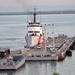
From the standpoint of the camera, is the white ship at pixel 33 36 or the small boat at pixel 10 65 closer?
the small boat at pixel 10 65

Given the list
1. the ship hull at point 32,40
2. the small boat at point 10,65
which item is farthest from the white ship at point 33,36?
the small boat at point 10,65

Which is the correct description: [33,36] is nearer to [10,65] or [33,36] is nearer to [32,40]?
[32,40]

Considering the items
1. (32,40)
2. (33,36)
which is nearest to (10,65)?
(32,40)

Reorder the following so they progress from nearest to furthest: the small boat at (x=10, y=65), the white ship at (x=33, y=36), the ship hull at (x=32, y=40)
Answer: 1. the small boat at (x=10, y=65)
2. the ship hull at (x=32, y=40)
3. the white ship at (x=33, y=36)

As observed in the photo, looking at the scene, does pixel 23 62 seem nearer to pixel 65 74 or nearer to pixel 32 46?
pixel 65 74

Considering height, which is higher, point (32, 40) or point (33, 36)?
point (33, 36)

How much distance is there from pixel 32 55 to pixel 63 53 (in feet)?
13.7

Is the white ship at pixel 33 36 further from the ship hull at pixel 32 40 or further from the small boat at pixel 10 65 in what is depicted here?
the small boat at pixel 10 65

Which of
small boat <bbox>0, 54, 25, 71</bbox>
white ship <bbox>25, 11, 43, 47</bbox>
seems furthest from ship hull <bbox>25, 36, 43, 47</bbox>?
small boat <bbox>0, 54, 25, 71</bbox>

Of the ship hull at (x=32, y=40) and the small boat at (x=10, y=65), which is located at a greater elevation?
the ship hull at (x=32, y=40)

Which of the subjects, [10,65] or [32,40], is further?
[32,40]

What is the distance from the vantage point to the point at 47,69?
4006 cm

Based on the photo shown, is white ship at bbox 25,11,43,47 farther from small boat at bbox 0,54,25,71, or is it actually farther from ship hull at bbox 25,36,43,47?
small boat at bbox 0,54,25,71

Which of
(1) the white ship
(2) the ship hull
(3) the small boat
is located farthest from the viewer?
Result: (1) the white ship
